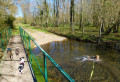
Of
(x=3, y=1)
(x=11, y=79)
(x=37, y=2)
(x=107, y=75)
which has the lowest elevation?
(x=107, y=75)

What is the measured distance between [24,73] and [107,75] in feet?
17.9

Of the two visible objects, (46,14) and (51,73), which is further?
(46,14)

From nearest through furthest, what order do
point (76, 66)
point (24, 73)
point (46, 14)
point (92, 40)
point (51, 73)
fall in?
point (24, 73) < point (51, 73) < point (76, 66) < point (92, 40) < point (46, 14)

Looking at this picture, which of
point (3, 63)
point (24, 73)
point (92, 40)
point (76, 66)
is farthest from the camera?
point (92, 40)

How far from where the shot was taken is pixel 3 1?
1460 centimetres

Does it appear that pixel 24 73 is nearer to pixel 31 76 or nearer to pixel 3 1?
pixel 31 76

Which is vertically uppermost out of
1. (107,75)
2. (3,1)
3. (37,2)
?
(37,2)

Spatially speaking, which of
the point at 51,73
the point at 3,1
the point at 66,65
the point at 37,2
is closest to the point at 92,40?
the point at 66,65

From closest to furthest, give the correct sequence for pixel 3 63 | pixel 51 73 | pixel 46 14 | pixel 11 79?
pixel 11 79 < pixel 3 63 < pixel 51 73 < pixel 46 14

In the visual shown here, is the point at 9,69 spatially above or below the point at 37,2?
below

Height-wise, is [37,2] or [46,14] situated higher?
[37,2]

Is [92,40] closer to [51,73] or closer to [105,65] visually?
[105,65]

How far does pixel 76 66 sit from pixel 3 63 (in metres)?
5.19

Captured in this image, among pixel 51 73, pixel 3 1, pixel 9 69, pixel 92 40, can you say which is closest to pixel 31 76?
pixel 9 69
